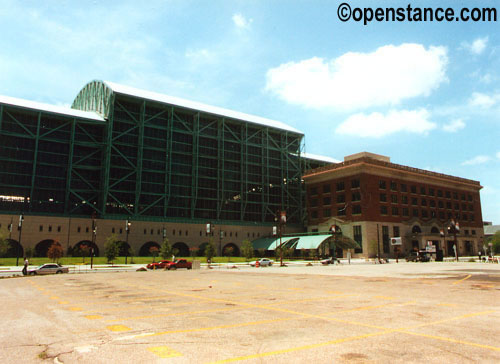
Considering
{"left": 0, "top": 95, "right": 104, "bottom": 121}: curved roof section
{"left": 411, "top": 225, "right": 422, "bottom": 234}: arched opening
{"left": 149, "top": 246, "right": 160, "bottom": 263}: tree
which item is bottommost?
{"left": 149, "top": 246, "right": 160, "bottom": 263}: tree

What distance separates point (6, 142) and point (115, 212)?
83.3 feet

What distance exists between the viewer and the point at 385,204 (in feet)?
303

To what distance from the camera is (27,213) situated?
7094 cm

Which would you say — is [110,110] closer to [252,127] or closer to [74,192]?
[74,192]

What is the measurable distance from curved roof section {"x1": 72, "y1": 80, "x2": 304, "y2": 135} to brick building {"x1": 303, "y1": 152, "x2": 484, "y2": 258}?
2115 centimetres

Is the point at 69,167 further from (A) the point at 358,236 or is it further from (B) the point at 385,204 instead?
(B) the point at 385,204

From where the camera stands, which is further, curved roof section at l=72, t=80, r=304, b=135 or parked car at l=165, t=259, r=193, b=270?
curved roof section at l=72, t=80, r=304, b=135

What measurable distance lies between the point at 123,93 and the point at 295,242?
53777mm

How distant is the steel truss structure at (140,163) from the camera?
75125 millimetres

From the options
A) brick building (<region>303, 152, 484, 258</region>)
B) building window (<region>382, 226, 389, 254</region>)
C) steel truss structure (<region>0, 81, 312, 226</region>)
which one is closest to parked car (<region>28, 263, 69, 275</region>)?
steel truss structure (<region>0, 81, 312, 226</region>)

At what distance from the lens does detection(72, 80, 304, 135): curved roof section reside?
84312mm

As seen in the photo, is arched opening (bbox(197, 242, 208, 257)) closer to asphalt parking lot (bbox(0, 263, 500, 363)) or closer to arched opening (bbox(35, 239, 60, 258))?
arched opening (bbox(35, 239, 60, 258))

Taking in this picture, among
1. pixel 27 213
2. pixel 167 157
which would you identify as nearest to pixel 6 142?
pixel 27 213

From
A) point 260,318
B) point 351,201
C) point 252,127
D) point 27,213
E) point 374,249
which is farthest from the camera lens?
point 252,127
